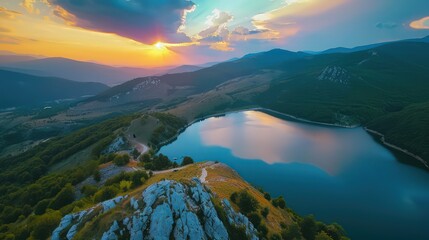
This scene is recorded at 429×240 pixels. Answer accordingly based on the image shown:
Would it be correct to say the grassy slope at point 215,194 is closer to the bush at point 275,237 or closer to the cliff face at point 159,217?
the cliff face at point 159,217

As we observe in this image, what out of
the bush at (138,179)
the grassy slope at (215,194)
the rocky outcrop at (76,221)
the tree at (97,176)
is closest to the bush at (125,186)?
the bush at (138,179)

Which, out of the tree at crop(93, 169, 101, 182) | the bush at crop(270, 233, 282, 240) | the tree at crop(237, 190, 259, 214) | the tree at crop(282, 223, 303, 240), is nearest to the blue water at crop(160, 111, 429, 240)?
the tree at crop(282, 223, 303, 240)

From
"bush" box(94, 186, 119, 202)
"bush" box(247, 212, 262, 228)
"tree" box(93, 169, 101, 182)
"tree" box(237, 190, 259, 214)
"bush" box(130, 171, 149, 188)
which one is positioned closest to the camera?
"bush" box(247, 212, 262, 228)

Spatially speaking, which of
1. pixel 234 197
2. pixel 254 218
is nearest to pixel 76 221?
pixel 234 197

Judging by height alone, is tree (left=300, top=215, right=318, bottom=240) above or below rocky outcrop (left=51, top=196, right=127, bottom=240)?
below

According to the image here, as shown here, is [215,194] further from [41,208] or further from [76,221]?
[41,208]

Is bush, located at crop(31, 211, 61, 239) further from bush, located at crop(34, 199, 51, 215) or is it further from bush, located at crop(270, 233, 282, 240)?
bush, located at crop(270, 233, 282, 240)

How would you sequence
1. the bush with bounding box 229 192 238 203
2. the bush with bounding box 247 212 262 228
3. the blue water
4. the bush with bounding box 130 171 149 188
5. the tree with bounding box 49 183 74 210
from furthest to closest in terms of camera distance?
the blue water → the tree with bounding box 49 183 74 210 → the bush with bounding box 130 171 149 188 → the bush with bounding box 229 192 238 203 → the bush with bounding box 247 212 262 228
